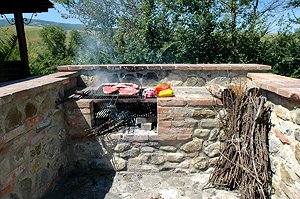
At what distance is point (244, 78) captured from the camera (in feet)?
13.6

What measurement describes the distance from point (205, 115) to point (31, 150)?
217cm

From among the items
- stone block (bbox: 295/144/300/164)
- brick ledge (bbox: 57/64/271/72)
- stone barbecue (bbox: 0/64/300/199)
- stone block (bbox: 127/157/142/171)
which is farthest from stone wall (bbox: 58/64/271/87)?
stone block (bbox: 295/144/300/164)

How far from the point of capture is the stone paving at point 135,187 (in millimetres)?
2807

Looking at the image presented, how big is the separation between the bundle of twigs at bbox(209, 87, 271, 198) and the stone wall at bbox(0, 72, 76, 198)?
81.4 inches

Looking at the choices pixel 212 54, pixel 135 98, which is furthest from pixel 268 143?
pixel 212 54

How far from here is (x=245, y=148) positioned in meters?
2.72

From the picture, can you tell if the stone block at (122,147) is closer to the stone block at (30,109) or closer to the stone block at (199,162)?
the stone block at (199,162)

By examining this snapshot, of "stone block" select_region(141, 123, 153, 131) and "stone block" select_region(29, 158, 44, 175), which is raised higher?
"stone block" select_region(141, 123, 153, 131)

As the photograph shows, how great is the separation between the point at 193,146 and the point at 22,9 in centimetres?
441

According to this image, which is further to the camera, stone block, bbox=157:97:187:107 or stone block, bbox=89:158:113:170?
stone block, bbox=89:158:113:170

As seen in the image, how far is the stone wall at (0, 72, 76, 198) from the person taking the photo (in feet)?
6.90

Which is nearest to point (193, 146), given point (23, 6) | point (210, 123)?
point (210, 123)

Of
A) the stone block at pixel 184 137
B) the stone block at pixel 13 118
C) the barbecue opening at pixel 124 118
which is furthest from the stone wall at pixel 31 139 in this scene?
the stone block at pixel 184 137

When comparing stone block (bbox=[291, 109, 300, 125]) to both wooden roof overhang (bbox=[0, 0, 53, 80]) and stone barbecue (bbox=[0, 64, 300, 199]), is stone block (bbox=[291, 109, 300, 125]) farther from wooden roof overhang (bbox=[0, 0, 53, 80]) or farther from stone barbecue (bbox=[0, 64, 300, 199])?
wooden roof overhang (bbox=[0, 0, 53, 80])
